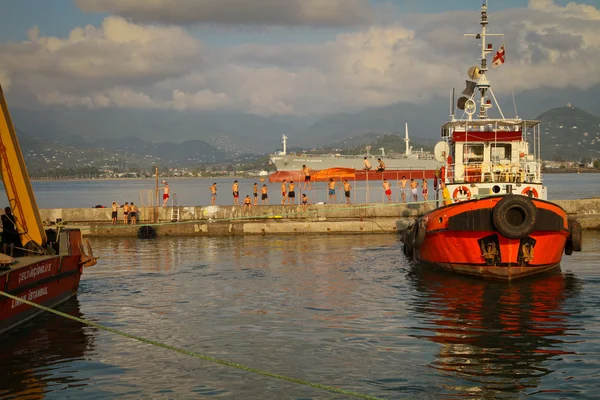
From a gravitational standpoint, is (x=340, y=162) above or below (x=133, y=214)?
above

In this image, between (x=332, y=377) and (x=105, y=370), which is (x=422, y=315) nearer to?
(x=332, y=377)

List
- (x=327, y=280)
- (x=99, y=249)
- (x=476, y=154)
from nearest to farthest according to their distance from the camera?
(x=327, y=280)
(x=476, y=154)
(x=99, y=249)

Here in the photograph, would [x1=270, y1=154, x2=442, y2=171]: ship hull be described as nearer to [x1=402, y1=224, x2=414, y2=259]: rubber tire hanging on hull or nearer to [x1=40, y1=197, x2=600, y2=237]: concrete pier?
[x1=40, y1=197, x2=600, y2=237]: concrete pier

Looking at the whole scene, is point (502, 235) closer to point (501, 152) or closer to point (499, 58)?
point (501, 152)

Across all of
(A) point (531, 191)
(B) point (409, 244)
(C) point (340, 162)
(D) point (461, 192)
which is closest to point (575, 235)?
(A) point (531, 191)

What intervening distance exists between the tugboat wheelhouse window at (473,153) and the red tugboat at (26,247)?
14.6m

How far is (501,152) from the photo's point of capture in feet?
86.3

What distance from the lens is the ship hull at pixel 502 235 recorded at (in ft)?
66.7

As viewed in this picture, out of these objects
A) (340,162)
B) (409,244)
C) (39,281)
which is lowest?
(39,281)

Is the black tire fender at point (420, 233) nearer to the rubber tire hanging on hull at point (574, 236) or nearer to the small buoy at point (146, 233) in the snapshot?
the rubber tire hanging on hull at point (574, 236)

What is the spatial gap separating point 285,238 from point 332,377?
84.7 feet

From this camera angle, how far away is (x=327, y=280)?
22.8m

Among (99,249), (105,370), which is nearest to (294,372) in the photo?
(105,370)

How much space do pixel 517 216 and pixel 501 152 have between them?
634 centimetres
